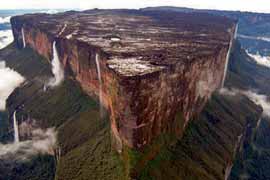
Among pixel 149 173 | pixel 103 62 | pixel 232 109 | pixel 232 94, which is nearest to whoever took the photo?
pixel 149 173

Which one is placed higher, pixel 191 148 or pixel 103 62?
pixel 103 62

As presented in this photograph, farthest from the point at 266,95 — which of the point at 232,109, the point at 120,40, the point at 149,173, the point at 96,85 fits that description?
the point at 149,173

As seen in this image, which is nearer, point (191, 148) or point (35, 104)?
point (191, 148)

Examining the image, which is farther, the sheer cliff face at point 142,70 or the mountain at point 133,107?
the mountain at point 133,107

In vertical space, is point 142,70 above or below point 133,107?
above

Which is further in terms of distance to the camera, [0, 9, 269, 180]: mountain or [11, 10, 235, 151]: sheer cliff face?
[0, 9, 269, 180]: mountain

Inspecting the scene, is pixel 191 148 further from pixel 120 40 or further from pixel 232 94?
pixel 232 94

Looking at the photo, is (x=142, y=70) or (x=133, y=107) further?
(x=142, y=70)

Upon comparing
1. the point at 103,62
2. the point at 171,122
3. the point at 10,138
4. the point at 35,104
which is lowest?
the point at 10,138
